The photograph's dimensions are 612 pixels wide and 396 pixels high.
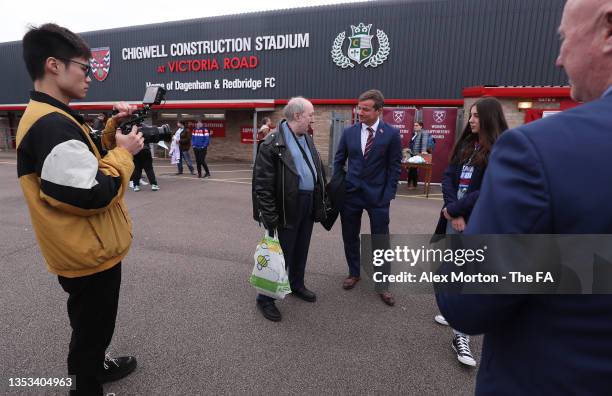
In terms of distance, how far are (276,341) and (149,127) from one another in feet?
5.96

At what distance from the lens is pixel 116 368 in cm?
231

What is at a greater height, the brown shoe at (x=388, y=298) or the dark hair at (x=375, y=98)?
the dark hair at (x=375, y=98)

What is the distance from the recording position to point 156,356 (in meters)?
2.54

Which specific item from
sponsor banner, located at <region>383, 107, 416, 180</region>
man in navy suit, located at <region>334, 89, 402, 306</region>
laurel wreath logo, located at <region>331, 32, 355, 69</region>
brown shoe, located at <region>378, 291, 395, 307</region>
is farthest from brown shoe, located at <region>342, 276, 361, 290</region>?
laurel wreath logo, located at <region>331, 32, 355, 69</region>

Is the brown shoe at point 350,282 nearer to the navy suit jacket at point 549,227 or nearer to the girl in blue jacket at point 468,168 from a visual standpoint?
the girl in blue jacket at point 468,168

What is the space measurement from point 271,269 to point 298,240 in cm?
52

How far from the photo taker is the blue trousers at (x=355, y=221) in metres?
3.55

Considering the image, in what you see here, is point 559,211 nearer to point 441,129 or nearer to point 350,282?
point 350,282

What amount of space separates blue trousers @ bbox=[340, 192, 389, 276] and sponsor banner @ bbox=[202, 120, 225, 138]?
14.2 m

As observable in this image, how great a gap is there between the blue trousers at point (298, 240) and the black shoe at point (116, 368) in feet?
3.76

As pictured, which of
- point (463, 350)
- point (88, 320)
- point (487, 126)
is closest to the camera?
point (88, 320)

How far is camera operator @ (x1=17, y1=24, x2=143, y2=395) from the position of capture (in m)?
1.59

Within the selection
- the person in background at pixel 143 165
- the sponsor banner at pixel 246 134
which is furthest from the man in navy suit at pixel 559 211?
the sponsor banner at pixel 246 134

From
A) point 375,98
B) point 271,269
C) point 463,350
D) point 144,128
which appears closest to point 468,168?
point 375,98
